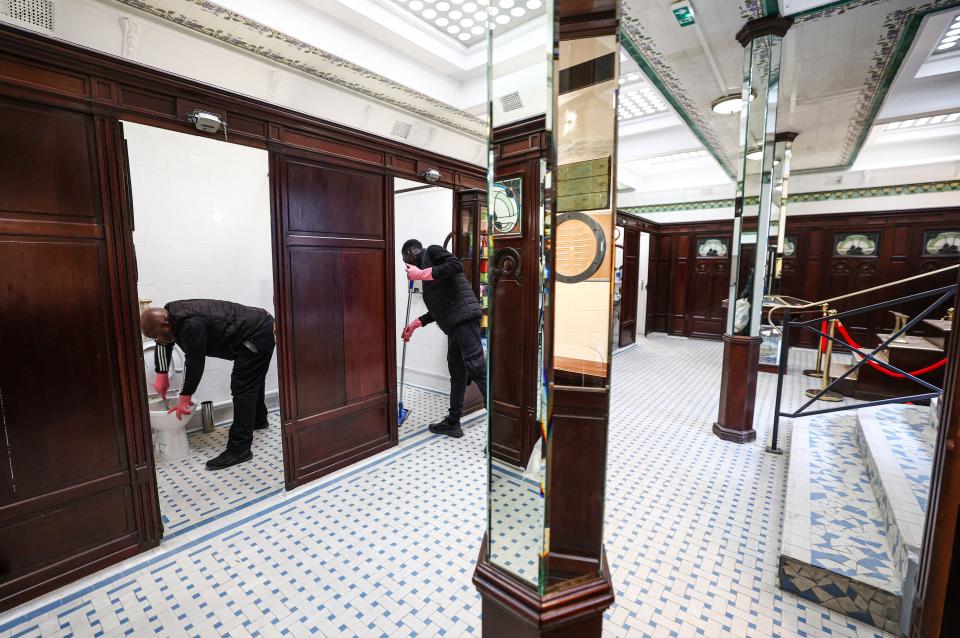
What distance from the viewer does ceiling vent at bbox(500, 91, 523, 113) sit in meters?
0.86

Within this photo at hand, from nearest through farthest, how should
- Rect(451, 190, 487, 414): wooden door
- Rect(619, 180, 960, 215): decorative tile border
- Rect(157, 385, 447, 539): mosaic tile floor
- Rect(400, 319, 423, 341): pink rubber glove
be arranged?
Rect(157, 385, 447, 539): mosaic tile floor < Rect(400, 319, 423, 341): pink rubber glove < Rect(451, 190, 487, 414): wooden door < Rect(619, 180, 960, 215): decorative tile border

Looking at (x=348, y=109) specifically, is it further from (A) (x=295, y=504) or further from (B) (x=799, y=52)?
(B) (x=799, y=52)

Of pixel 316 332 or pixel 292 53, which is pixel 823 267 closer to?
pixel 316 332

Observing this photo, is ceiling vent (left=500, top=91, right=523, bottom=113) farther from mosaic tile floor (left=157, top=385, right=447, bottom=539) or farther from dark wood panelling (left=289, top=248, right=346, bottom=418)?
mosaic tile floor (left=157, top=385, right=447, bottom=539)

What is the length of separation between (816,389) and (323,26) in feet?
19.4

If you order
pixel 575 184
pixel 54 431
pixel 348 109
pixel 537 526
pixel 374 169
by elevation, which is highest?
pixel 348 109

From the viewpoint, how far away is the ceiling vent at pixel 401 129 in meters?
3.11

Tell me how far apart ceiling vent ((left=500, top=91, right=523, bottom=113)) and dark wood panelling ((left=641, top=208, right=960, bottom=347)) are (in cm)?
836

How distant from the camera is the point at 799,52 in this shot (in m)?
3.42

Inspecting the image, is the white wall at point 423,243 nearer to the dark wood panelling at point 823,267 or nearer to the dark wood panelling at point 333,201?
the dark wood panelling at point 333,201

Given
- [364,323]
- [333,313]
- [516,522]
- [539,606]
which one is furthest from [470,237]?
[539,606]

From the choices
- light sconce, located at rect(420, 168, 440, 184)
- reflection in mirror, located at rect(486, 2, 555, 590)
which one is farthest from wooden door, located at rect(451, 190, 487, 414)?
reflection in mirror, located at rect(486, 2, 555, 590)

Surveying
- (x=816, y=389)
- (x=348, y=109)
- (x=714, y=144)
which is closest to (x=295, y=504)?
(x=348, y=109)

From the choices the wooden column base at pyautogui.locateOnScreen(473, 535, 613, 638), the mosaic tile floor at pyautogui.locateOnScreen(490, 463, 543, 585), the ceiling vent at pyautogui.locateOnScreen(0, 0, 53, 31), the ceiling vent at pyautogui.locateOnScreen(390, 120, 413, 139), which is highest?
the ceiling vent at pyautogui.locateOnScreen(390, 120, 413, 139)
